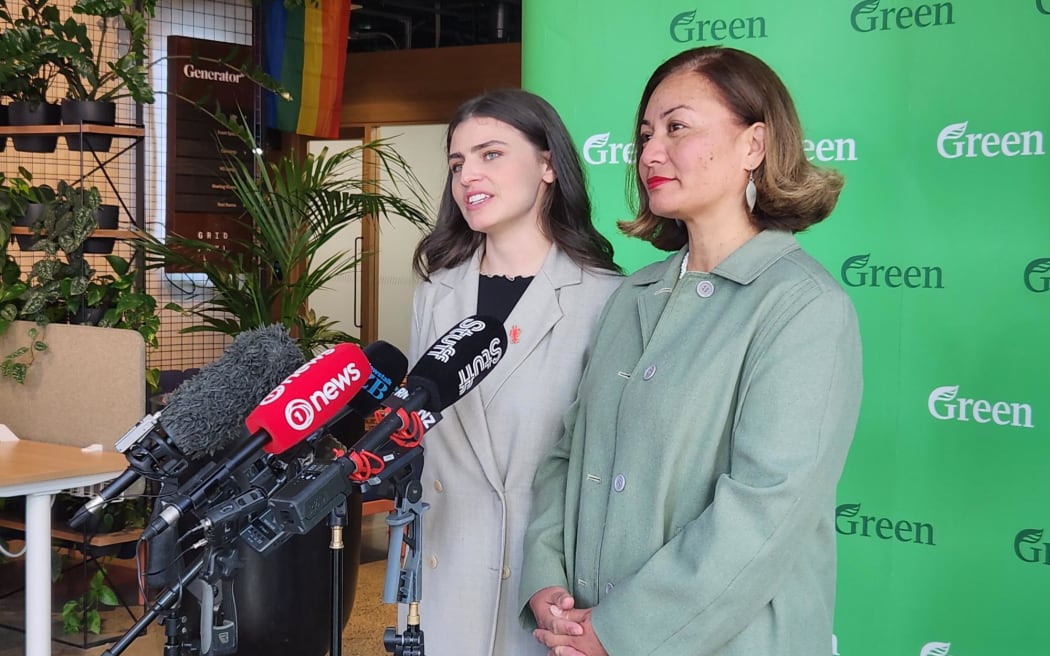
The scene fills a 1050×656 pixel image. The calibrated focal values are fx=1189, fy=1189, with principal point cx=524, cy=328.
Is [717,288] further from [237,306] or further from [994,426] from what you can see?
[237,306]

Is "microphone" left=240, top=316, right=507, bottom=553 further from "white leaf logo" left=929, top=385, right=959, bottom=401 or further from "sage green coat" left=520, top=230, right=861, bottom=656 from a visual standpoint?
"white leaf logo" left=929, top=385, right=959, bottom=401

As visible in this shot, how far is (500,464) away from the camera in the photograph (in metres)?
2.07

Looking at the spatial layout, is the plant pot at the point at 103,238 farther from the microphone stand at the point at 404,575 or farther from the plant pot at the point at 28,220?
the microphone stand at the point at 404,575

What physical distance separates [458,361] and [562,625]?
1.37 feet

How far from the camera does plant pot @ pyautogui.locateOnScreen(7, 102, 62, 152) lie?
4.52m

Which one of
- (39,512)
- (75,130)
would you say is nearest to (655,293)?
(39,512)

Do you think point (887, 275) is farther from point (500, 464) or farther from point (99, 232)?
point (99, 232)

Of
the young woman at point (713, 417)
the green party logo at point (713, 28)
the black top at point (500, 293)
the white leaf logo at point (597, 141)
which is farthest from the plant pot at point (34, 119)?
the young woman at point (713, 417)

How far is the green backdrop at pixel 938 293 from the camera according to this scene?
2586 mm

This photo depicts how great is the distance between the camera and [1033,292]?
257 cm

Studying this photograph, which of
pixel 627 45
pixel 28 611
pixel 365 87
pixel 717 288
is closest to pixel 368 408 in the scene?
pixel 717 288

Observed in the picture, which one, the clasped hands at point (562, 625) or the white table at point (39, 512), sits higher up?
the clasped hands at point (562, 625)

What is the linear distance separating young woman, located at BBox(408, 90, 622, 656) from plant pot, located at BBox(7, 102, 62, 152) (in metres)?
2.91

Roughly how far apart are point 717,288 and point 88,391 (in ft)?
9.15
